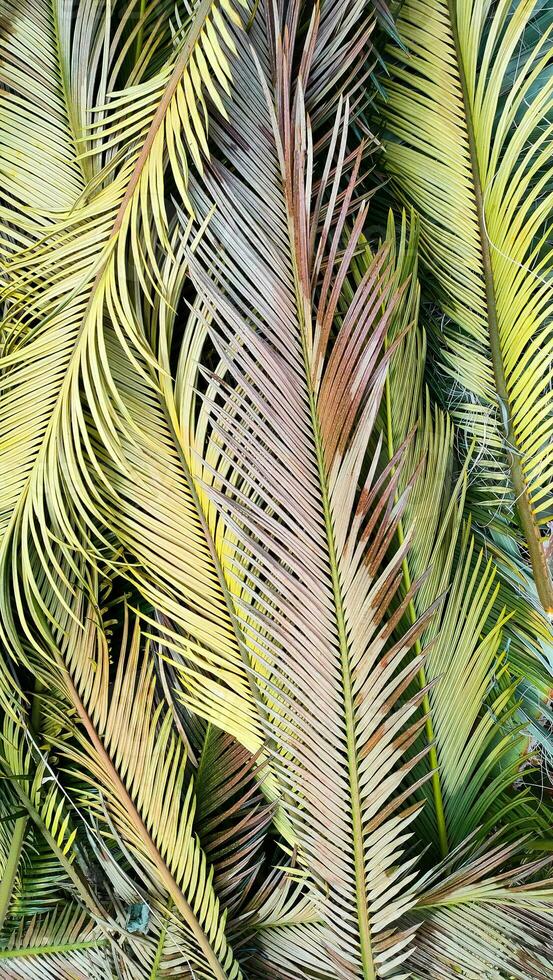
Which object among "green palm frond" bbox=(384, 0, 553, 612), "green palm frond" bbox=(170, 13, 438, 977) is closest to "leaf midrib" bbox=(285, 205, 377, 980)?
"green palm frond" bbox=(170, 13, 438, 977)

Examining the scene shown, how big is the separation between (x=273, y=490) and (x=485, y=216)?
0.53m

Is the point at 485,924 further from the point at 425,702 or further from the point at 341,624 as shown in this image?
the point at 341,624

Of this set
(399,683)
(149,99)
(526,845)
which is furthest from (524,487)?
(149,99)

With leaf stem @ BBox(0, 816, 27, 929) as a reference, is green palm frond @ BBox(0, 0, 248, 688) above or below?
above

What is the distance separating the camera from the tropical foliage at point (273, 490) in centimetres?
83

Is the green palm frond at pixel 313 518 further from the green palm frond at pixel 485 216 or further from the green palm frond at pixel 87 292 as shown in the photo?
the green palm frond at pixel 485 216

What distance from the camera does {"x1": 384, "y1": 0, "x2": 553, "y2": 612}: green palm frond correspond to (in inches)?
37.5

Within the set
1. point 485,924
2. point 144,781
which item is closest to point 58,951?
point 144,781

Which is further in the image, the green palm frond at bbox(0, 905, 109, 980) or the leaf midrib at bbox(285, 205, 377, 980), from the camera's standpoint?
the green palm frond at bbox(0, 905, 109, 980)

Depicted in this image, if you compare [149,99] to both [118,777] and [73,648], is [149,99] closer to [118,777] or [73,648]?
[73,648]

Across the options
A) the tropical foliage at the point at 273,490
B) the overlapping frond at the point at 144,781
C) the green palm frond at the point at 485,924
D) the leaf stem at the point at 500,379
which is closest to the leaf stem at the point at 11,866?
the tropical foliage at the point at 273,490

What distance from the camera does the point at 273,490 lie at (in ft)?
2.68

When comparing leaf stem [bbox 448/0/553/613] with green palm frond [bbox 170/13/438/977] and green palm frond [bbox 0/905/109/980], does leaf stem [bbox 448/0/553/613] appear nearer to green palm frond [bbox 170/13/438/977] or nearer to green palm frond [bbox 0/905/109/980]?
green palm frond [bbox 170/13/438/977]


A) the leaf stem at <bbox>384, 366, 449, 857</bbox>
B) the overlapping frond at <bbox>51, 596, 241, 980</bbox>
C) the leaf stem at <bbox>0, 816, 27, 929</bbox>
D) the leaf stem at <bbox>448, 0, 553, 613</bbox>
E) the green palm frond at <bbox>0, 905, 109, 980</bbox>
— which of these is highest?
the leaf stem at <bbox>448, 0, 553, 613</bbox>
